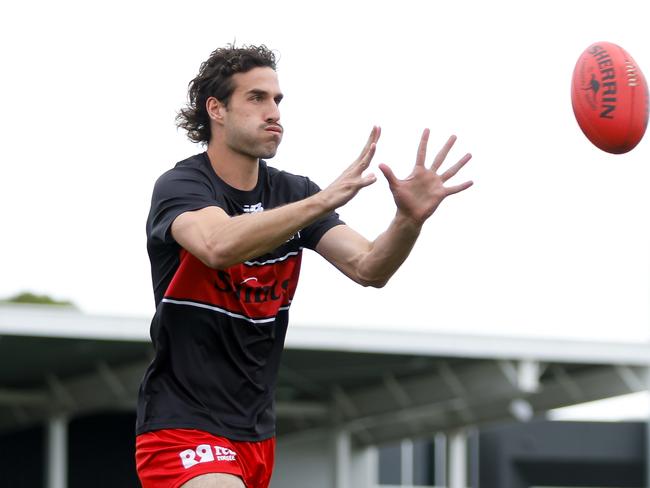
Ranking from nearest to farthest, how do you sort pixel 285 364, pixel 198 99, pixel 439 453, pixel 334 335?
pixel 198 99 < pixel 334 335 < pixel 285 364 < pixel 439 453

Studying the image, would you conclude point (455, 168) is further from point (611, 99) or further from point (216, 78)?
point (611, 99)

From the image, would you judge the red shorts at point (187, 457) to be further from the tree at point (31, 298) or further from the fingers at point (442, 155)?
the tree at point (31, 298)

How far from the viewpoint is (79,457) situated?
25.7 m

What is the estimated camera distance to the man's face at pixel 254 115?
5496 mm

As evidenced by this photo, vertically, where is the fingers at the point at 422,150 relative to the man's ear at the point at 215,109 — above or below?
below

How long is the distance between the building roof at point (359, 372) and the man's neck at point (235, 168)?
11.4 meters

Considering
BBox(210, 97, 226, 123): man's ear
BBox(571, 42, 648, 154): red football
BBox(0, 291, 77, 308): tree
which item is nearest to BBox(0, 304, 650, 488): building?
BBox(571, 42, 648, 154): red football

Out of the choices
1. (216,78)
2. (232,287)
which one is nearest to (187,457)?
(232,287)

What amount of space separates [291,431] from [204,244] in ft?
69.0

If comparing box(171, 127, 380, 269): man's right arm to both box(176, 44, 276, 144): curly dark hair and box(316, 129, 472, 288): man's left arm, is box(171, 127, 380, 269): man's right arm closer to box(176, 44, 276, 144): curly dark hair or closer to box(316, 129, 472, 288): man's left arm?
box(316, 129, 472, 288): man's left arm

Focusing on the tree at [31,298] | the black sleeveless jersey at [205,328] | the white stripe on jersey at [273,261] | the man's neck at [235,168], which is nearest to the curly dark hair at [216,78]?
the man's neck at [235,168]

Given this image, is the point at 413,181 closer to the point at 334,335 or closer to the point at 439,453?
the point at 334,335

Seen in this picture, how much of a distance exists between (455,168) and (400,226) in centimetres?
30

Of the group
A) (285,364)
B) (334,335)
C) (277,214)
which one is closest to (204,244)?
(277,214)
